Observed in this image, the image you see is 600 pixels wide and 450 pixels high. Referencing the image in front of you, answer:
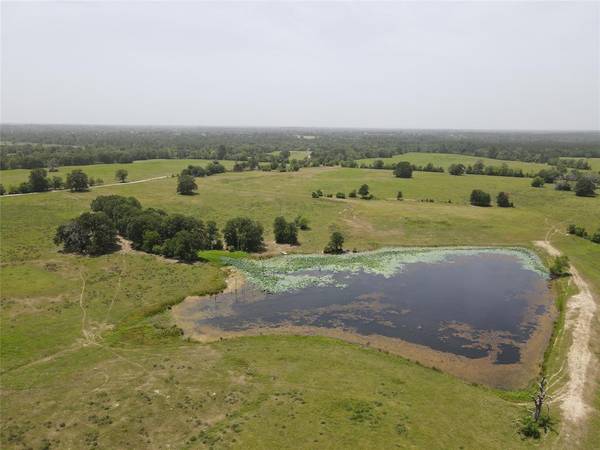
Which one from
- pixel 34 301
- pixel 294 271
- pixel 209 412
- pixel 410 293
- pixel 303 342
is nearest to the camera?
pixel 209 412

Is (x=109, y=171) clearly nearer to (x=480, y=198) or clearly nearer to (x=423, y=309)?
(x=480, y=198)

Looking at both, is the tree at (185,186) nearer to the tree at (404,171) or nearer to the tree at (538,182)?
the tree at (404,171)

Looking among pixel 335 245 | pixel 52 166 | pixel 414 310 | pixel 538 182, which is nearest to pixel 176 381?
pixel 414 310

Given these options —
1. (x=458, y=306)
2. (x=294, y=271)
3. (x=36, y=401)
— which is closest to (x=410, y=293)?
(x=458, y=306)

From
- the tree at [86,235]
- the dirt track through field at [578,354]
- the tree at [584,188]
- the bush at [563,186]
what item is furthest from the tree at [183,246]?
the bush at [563,186]

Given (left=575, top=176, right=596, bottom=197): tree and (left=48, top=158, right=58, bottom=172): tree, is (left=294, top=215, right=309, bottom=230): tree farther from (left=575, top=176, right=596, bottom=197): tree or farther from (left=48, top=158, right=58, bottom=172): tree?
(left=48, top=158, right=58, bottom=172): tree

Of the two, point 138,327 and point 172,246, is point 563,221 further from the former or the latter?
point 138,327
